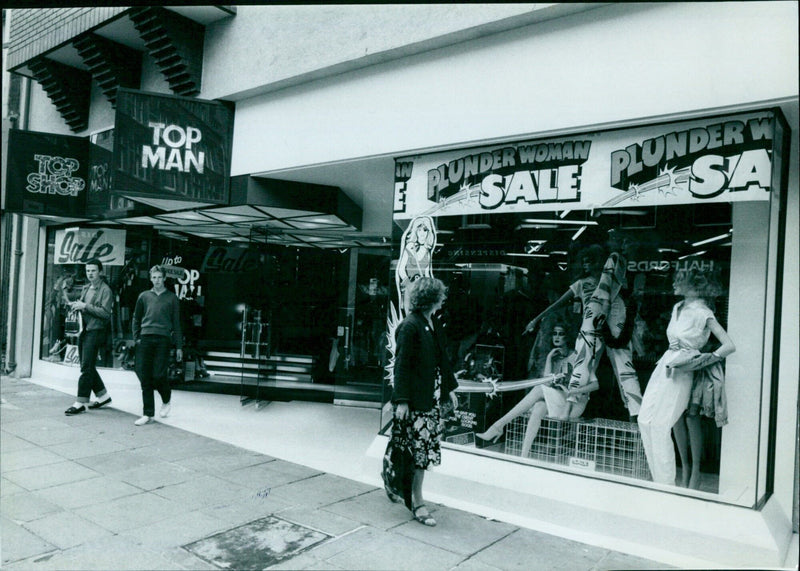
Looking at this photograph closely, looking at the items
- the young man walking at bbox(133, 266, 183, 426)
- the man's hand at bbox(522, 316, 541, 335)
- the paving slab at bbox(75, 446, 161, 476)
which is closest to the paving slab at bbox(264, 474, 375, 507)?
the paving slab at bbox(75, 446, 161, 476)

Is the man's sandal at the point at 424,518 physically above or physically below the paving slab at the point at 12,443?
above

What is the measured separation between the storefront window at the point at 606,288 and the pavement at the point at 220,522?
0.97 metres

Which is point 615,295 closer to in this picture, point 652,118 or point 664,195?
point 664,195

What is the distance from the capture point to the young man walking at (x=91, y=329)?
27.7ft

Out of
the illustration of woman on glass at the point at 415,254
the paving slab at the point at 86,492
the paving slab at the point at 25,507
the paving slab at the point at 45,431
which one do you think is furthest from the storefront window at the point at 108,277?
the illustration of woman on glass at the point at 415,254

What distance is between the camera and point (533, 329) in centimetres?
559

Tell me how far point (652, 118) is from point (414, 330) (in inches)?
95.0

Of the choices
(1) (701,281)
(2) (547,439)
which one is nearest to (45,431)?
(2) (547,439)

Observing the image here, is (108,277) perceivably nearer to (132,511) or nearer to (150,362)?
(150,362)

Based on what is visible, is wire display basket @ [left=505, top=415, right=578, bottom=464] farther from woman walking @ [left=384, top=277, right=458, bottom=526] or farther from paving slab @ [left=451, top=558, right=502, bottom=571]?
paving slab @ [left=451, top=558, right=502, bottom=571]

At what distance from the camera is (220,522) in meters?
4.71

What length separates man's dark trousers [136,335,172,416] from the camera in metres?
7.92

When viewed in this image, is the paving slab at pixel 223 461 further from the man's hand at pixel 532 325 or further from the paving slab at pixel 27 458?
the man's hand at pixel 532 325

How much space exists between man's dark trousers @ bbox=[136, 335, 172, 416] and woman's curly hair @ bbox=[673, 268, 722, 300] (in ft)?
20.7
